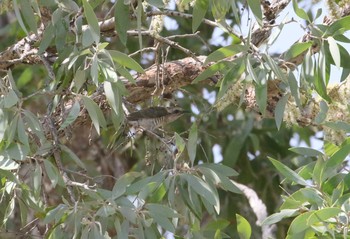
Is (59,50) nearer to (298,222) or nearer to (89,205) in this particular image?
(89,205)

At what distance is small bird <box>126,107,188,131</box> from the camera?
3459 mm

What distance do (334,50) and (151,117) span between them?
0.86m

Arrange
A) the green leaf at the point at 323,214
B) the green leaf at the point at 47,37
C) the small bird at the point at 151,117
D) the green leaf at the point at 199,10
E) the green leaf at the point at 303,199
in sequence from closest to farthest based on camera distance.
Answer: the green leaf at the point at 323,214
the green leaf at the point at 303,199
the green leaf at the point at 199,10
the green leaf at the point at 47,37
the small bird at the point at 151,117

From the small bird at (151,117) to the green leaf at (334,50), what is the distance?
797 millimetres

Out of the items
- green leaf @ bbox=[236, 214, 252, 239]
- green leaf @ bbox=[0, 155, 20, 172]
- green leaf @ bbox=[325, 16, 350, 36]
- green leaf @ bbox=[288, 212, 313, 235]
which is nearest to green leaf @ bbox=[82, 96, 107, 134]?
green leaf @ bbox=[0, 155, 20, 172]

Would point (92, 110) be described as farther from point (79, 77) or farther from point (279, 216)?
point (279, 216)

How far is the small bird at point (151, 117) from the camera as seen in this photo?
3.46 m

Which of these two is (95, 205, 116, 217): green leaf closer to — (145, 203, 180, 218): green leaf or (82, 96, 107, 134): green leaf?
(145, 203, 180, 218): green leaf

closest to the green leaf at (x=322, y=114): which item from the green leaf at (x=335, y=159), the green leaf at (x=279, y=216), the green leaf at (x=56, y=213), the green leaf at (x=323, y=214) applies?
the green leaf at (x=335, y=159)

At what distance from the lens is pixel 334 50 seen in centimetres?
284

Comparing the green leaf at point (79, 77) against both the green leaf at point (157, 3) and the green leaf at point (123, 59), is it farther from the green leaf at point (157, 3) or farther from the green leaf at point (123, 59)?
the green leaf at point (157, 3)

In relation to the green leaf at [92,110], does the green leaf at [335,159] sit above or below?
below

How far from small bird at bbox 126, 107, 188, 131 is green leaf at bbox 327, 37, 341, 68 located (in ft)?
2.61

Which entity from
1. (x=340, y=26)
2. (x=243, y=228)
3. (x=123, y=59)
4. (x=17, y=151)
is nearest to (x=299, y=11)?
(x=340, y=26)
